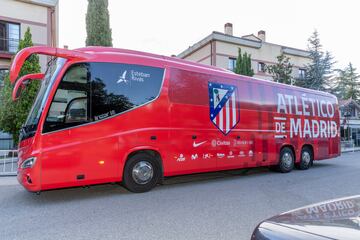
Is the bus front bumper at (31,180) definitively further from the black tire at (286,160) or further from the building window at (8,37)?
the building window at (8,37)

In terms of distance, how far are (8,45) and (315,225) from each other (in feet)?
74.7

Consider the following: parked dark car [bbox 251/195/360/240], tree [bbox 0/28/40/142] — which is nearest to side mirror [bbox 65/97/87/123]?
parked dark car [bbox 251/195/360/240]

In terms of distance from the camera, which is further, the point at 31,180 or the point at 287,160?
the point at 287,160

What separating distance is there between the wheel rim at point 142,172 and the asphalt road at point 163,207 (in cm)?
34

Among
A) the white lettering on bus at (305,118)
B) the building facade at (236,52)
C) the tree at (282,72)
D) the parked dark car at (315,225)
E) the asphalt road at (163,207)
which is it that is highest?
the building facade at (236,52)

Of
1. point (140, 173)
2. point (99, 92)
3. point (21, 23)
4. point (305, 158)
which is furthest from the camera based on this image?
point (21, 23)

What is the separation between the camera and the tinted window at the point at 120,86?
7.07 m

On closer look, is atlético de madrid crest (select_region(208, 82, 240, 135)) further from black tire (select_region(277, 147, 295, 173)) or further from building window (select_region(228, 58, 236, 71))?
building window (select_region(228, 58, 236, 71))

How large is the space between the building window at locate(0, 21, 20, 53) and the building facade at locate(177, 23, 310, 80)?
16497 mm

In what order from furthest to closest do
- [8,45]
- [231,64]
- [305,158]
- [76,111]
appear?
1. [231,64]
2. [8,45]
3. [305,158]
4. [76,111]

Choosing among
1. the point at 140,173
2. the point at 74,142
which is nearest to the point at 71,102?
the point at 74,142

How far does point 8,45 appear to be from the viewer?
814 inches

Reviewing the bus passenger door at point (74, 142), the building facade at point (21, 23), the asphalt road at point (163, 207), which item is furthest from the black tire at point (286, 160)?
the building facade at point (21, 23)

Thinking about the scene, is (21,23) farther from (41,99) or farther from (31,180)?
(31,180)
